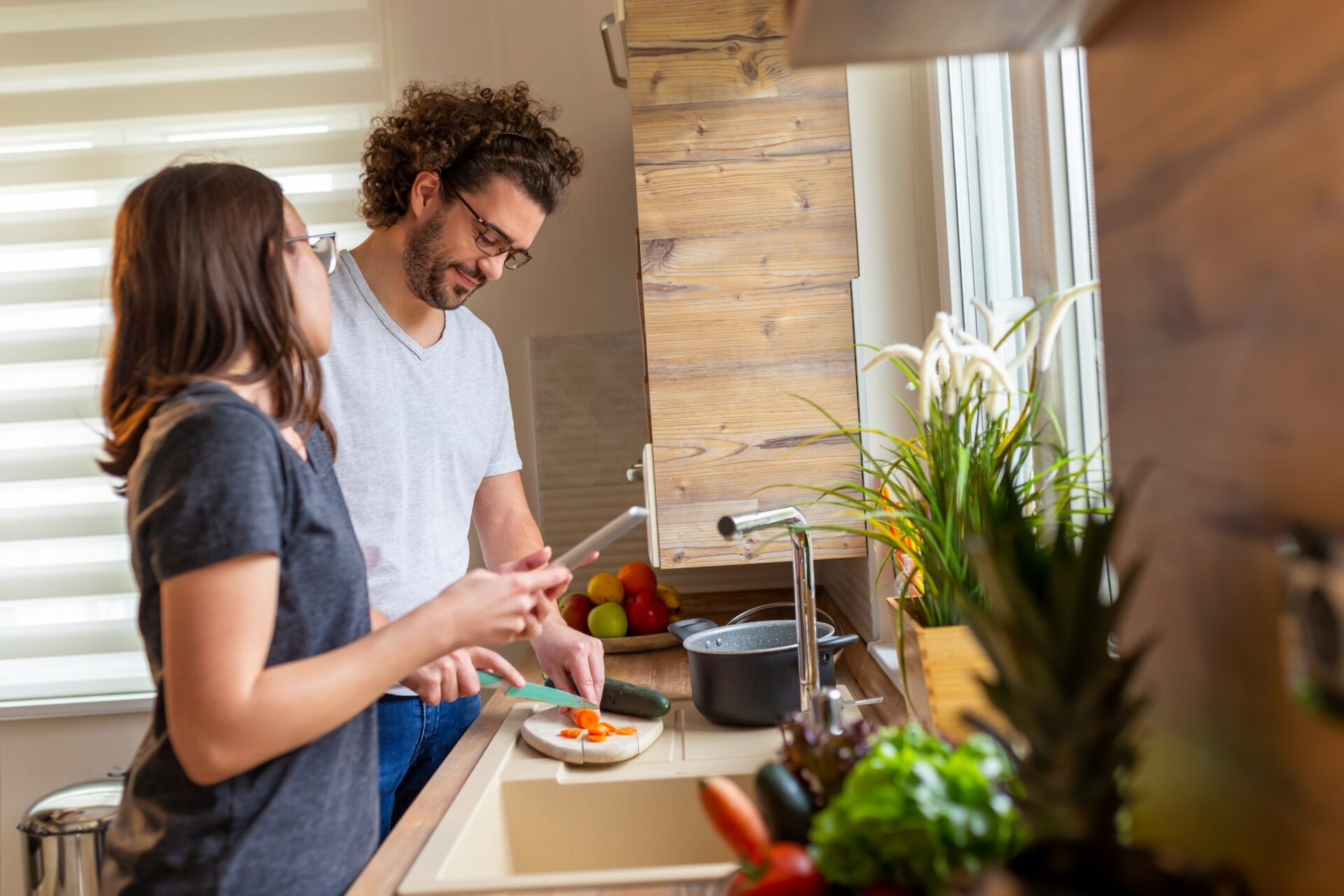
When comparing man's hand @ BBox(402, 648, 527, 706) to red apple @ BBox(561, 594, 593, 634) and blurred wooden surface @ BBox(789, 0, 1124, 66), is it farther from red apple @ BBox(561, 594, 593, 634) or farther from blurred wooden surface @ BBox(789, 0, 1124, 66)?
blurred wooden surface @ BBox(789, 0, 1124, 66)

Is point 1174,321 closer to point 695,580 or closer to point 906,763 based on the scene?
point 906,763

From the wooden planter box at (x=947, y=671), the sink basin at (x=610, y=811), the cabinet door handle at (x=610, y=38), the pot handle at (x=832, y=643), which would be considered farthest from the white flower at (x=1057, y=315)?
the cabinet door handle at (x=610, y=38)

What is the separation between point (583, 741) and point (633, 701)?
15cm

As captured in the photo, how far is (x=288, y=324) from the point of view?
1000mm

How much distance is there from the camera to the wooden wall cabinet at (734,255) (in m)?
1.74

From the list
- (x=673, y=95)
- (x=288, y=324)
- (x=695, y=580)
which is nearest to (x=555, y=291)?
(x=695, y=580)

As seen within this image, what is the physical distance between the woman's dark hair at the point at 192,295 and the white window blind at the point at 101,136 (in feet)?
5.49

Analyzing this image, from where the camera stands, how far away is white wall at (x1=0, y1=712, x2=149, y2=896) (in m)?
2.65

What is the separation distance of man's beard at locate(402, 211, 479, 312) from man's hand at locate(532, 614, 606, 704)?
1.86ft

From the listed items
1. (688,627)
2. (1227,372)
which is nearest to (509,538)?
(688,627)

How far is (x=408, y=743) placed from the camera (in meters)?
1.58

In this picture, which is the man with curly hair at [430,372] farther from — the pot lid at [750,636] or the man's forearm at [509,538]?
the pot lid at [750,636]

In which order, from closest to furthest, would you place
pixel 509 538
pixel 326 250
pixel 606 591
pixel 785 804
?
1. pixel 785 804
2. pixel 326 250
3. pixel 509 538
4. pixel 606 591

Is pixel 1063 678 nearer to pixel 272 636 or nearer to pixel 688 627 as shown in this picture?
pixel 272 636
